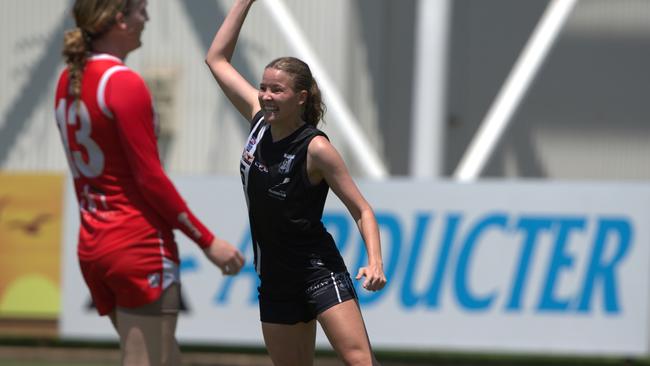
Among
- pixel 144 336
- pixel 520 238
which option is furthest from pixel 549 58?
pixel 144 336

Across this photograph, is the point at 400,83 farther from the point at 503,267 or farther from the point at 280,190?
the point at 280,190

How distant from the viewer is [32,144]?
1211cm

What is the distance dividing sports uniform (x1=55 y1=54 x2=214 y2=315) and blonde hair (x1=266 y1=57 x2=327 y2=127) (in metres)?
0.72

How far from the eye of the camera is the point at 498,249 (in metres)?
9.14

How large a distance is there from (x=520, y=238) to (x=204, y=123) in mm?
4083

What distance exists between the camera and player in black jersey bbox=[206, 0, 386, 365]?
4691 mm

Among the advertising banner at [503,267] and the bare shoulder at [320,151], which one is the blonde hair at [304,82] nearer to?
the bare shoulder at [320,151]

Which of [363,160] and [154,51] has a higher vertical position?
[154,51]

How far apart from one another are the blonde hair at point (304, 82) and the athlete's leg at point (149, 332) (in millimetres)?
1010

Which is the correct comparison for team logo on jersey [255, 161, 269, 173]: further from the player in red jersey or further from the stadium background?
the stadium background

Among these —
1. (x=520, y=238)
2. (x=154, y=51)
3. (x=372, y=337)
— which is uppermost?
(x=154, y=51)

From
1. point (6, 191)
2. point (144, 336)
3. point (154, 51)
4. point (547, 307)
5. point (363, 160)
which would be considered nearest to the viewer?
point (144, 336)

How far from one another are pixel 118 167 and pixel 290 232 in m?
0.83

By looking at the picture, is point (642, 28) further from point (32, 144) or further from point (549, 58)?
point (32, 144)
